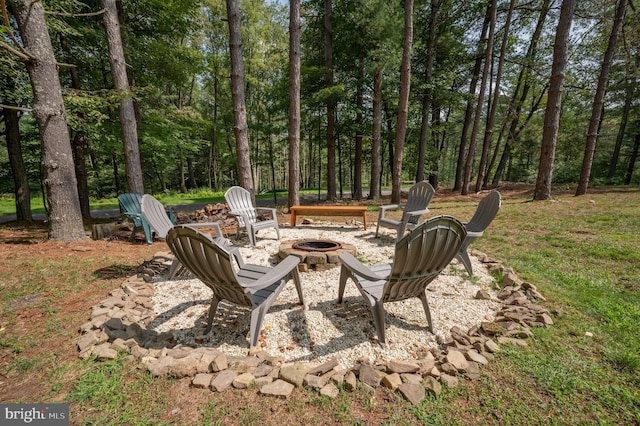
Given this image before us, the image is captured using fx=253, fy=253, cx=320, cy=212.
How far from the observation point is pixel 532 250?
4113 millimetres

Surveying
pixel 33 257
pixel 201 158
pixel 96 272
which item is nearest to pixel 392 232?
pixel 96 272

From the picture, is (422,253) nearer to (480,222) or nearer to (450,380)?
(450,380)

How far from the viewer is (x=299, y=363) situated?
1833 millimetres

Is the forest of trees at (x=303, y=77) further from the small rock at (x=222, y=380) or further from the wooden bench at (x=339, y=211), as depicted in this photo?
the small rock at (x=222, y=380)

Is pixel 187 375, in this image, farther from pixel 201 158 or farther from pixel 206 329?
pixel 201 158

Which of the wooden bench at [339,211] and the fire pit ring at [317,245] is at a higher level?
the wooden bench at [339,211]

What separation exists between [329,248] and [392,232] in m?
2.38

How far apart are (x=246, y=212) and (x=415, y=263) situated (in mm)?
4261

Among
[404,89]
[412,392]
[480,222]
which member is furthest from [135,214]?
[404,89]

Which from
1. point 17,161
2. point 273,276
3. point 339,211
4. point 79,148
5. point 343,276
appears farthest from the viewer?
point 79,148

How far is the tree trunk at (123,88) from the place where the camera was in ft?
19.0

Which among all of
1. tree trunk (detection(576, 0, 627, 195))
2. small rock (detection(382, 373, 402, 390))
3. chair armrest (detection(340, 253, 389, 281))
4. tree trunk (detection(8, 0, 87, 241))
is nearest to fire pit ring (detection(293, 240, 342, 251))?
chair armrest (detection(340, 253, 389, 281))

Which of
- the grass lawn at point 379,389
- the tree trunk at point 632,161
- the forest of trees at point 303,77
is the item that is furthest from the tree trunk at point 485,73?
the tree trunk at point 632,161

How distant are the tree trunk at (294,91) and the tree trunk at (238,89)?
4.60ft
